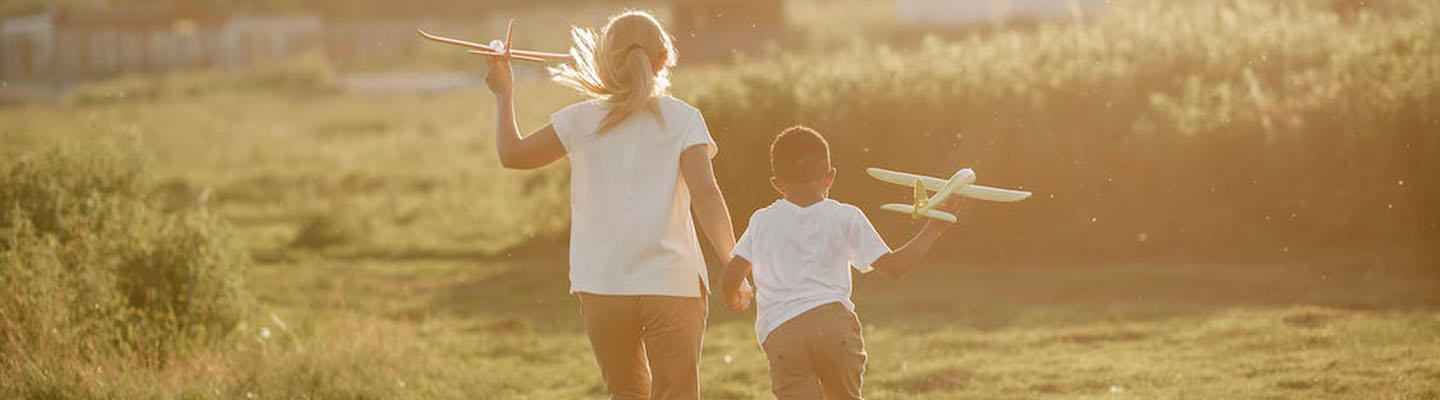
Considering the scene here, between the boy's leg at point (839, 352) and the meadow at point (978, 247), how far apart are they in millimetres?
4153

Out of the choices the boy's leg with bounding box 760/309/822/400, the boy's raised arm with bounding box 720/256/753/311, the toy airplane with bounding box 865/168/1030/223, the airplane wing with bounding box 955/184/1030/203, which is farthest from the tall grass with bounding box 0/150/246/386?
the airplane wing with bounding box 955/184/1030/203

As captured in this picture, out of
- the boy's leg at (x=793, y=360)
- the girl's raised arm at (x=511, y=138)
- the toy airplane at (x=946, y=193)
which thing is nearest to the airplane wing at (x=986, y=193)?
the toy airplane at (x=946, y=193)

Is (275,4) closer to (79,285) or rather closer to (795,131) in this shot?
(79,285)

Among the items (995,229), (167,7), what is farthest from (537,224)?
(167,7)

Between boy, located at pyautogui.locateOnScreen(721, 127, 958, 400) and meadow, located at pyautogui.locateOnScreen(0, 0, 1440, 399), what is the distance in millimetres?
4219

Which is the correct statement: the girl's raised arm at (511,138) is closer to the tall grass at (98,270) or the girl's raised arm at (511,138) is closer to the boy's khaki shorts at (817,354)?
the boy's khaki shorts at (817,354)

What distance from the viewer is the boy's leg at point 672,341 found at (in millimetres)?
6727

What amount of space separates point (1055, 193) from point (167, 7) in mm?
47647

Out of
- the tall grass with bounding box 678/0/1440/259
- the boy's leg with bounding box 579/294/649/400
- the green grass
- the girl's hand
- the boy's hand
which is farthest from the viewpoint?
the tall grass with bounding box 678/0/1440/259

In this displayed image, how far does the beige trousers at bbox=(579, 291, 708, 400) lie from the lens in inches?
265

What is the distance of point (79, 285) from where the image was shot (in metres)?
12.0

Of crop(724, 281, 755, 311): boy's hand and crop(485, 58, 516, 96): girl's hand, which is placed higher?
crop(485, 58, 516, 96): girl's hand

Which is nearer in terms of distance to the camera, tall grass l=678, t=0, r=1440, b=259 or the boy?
the boy

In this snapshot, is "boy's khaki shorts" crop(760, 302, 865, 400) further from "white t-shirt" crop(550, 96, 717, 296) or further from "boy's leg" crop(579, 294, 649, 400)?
"boy's leg" crop(579, 294, 649, 400)
